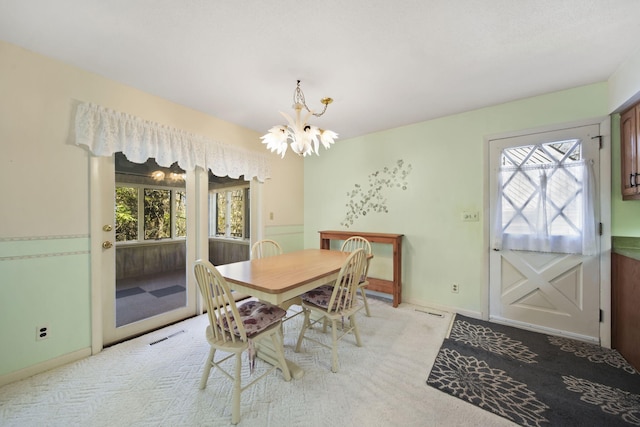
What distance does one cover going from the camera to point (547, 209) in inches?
93.4

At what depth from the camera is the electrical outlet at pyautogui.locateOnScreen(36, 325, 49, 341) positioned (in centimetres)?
179

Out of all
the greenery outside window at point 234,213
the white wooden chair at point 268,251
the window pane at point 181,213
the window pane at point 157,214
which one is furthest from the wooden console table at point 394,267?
the window pane at point 157,214

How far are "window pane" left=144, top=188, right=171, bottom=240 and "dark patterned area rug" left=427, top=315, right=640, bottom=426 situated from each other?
2937mm

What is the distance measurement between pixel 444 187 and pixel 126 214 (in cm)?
350

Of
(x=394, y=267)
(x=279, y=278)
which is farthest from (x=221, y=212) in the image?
(x=394, y=267)

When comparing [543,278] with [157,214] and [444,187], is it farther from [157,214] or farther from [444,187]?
[157,214]

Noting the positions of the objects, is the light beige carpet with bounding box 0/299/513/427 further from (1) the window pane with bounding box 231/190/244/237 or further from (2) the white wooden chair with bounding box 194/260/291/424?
(1) the window pane with bounding box 231/190/244/237

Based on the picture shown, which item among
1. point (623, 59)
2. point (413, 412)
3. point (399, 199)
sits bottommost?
point (413, 412)

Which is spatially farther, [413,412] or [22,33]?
[22,33]

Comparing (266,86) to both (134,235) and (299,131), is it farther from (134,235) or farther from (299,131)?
(134,235)

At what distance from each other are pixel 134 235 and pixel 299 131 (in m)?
2.02

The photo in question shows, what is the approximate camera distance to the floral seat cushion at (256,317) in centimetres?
153

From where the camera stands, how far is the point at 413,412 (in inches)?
57.1

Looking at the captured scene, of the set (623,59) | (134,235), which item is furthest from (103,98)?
(623,59)
